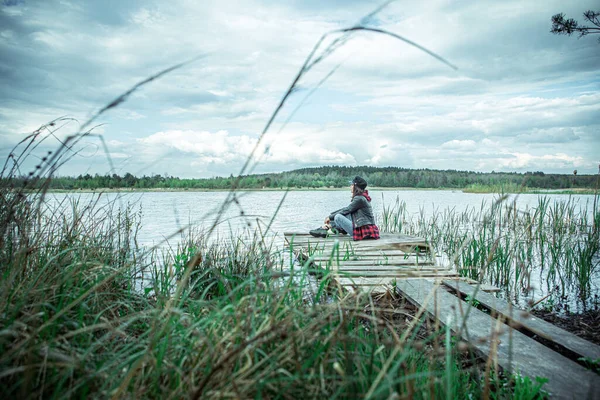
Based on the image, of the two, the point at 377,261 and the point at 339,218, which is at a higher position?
the point at 339,218

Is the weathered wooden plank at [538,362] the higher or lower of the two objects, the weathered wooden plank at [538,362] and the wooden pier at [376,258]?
the higher

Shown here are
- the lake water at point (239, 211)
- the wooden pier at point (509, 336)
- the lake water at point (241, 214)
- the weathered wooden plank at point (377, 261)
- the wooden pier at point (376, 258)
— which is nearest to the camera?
the wooden pier at point (509, 336)

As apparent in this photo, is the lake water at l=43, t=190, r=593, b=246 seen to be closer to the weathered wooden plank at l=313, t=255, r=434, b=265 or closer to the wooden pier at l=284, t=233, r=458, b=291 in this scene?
the wooden pier at l=284, t=233, r=458, b=291

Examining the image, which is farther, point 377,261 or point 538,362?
point 377,261

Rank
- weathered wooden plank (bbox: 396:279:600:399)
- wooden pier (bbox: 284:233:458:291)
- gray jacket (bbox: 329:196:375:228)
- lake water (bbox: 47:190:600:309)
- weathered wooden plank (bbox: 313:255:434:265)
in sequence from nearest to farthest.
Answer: weathered wooden plank (bbox: 396:279:600:399) < lake water (bbox: 47:190:600:309) < wooden pier (bbox: 284:233:458:291) < weathered wooden plank (bbox: 313:255:434:265) < gray jacket (bbox: 329:196:375:228)

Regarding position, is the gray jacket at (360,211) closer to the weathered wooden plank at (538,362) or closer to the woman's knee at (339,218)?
the woman's knee at (339,218)

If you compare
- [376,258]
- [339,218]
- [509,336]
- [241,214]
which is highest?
[241,214]

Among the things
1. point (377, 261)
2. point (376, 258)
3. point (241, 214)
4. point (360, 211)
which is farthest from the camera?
point (360, 211)

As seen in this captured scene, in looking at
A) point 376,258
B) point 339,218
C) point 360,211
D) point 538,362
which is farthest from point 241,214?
point 339,218

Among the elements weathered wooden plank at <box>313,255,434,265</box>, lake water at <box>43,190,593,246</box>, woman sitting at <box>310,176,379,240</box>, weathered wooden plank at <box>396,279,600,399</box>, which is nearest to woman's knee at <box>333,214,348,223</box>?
woman sitting at <box>310,176,379,240</box>

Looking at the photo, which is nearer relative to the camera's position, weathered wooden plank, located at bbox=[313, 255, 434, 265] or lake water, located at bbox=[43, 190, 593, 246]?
lake water, located at bbox=[43, 190, 593, 246]

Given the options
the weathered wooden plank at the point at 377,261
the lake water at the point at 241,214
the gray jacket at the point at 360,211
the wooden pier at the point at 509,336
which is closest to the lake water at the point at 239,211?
the lake water at the point at 241,214

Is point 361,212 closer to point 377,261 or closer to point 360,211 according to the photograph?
point 360,211

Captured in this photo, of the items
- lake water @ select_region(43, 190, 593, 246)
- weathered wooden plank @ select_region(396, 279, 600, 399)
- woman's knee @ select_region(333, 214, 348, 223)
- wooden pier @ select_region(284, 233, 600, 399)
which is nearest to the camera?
wooden pier @ select_region(284, 233, 600, 399)
